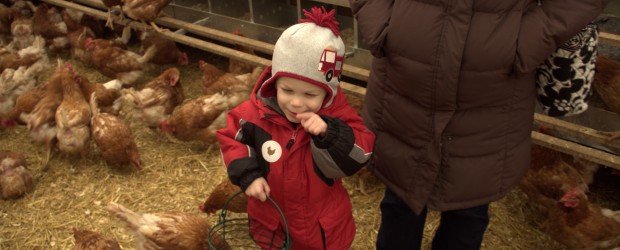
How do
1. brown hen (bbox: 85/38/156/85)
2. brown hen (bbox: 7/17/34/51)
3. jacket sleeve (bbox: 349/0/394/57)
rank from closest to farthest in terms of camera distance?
jacket sleeve (bbox: 349/0/394/57) < brown hen (bbox: 85/38/156/85) < brown hen (bbox: 7/17/34/51)

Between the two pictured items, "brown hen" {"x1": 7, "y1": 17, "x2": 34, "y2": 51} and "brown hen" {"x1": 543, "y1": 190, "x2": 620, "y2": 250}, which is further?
"brown hen" {"x1": 7, "y1": 17, "x2": 34, "y2": 51}

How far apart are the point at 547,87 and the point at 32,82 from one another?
13.4ft

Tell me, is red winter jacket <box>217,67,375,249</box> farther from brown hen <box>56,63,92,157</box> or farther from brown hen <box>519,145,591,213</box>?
brown hen <box>56,63,92,157</box>

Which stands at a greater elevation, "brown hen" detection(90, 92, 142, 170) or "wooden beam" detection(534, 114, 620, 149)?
"wooden beam" detection(534, 114, 620, 149)

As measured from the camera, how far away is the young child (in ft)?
4.79

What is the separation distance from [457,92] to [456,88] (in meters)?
0.03

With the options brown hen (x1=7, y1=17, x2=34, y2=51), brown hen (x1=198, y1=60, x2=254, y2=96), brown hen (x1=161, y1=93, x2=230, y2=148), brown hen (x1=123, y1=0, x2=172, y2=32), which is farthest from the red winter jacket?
brown hen (x1=7, y1=17, x2=34, y2=51)

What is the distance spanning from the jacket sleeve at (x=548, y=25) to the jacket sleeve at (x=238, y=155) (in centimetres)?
86

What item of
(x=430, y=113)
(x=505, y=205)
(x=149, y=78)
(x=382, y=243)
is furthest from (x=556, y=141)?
(x=149, y=78)

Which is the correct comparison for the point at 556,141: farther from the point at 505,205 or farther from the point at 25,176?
the point at 25,176

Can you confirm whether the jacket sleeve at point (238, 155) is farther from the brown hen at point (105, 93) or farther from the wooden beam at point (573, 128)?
the brown hen at point (105, 93)

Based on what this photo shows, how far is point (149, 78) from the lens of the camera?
15.5 feet

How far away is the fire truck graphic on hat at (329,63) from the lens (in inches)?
57.4

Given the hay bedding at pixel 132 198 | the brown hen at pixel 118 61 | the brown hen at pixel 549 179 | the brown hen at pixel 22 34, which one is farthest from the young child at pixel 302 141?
the brown hen at pixel 22 34
